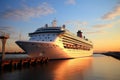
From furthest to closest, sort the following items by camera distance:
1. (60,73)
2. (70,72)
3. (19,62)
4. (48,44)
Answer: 1. (48,44)
2. (19,62)
3. (70,72)
4. (60,73)

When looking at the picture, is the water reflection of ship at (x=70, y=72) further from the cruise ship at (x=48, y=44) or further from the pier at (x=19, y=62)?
the cruise ship at (x=48, y=44)

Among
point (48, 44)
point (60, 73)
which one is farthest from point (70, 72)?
point (48, 44)

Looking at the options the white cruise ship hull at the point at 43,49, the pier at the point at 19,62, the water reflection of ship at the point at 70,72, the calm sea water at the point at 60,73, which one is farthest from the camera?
the white cruise ship hull at the point at 43,49

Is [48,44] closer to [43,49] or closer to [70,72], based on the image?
[43,49]

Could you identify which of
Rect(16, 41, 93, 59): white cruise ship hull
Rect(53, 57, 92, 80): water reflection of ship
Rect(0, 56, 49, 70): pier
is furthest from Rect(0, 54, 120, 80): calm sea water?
Rect(16, 41, 93, 59): white cruise ship hull

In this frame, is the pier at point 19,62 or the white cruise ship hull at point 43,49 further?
the white cruise ship hull at point 43,49

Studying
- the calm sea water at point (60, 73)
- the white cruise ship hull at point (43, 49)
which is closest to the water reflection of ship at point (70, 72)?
the calm sea water at point (60, 73)

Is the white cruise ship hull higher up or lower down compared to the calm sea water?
higher up

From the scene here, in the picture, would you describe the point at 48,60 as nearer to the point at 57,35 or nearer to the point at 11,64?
Answer: the point at 57,35

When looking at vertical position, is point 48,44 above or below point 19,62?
above

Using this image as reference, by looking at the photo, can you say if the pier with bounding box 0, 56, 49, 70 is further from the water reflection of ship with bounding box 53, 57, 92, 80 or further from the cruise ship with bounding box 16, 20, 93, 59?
the water reflection of ship with bounding box 53, 57, 92, 80

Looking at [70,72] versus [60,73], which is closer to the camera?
[60,73]

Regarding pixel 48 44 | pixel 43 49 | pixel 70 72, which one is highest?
pixel 48 44

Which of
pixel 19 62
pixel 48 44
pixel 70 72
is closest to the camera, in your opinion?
pixel 70 72
